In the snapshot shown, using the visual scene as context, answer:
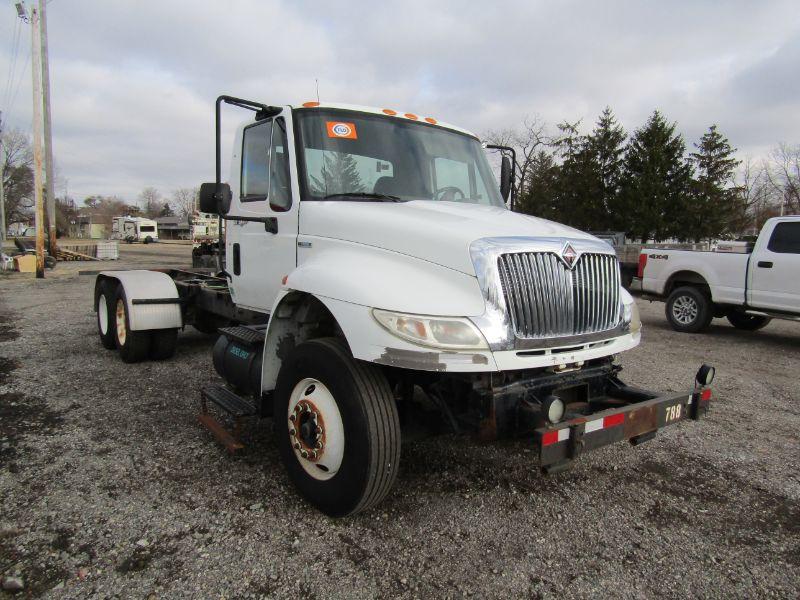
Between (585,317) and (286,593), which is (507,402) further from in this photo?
(286,593)

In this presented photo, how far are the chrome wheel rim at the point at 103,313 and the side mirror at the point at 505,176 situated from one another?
17.1 ft

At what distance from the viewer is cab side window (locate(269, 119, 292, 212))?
395cm

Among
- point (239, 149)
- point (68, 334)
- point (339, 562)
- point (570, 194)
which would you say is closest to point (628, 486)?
point (339, 562)

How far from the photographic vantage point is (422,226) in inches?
124

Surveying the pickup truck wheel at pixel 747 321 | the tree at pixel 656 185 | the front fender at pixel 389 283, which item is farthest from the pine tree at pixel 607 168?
the front fender at pixel 389 283

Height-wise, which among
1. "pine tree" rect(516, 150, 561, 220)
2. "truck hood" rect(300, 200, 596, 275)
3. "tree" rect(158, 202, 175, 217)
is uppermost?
"tree" rect(158, 202, 175, 217)

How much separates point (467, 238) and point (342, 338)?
98cm

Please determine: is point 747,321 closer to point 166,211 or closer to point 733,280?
point 733,280

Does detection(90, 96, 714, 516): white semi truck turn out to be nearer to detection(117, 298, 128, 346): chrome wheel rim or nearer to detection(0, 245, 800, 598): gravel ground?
detection(0, 245, 800, 598): gravel ground

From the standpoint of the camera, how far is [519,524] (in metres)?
3.21

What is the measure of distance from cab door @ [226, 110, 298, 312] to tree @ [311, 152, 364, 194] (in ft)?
0.81

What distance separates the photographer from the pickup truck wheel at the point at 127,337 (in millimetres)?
6289

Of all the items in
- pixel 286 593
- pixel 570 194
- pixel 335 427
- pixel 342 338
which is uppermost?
pixel 570 194

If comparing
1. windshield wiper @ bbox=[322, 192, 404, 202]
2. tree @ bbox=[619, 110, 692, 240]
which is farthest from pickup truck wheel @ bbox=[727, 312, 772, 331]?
tree @ bbox=[619, 110, 692, 240]
